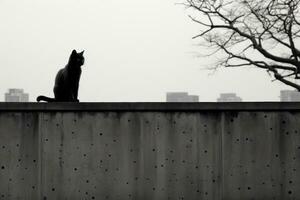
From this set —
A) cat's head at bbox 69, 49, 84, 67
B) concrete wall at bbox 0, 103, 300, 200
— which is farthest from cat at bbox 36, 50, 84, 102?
concrete wall at bbox 0, 103, 300, 200

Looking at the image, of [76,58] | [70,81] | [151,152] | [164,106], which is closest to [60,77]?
[70,81]

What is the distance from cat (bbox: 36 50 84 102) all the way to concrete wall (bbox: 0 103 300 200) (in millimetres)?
920

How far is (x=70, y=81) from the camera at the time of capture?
27.4 ft

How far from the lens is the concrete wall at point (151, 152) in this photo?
24.4ft

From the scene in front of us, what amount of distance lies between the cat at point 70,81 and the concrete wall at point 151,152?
0.92 meters

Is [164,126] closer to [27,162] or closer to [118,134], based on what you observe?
[118,134]

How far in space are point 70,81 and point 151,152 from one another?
2082 mm

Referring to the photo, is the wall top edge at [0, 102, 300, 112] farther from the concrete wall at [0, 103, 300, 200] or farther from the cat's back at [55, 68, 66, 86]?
the cat's back at [55, 68, 66, 86]

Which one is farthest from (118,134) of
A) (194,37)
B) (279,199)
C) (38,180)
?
(194,37)

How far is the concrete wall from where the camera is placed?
7445mm

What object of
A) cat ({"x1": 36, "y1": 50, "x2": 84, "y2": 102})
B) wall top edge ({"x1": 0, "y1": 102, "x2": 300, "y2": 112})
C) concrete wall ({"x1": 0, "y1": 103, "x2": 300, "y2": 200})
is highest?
cat ({"x1": 36, "y1": 50, "x2": 84, "y2": 102})

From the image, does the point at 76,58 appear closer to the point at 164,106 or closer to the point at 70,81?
the point at 70,81

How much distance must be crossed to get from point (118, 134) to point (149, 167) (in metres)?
0.73

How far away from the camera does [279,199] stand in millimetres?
7430
